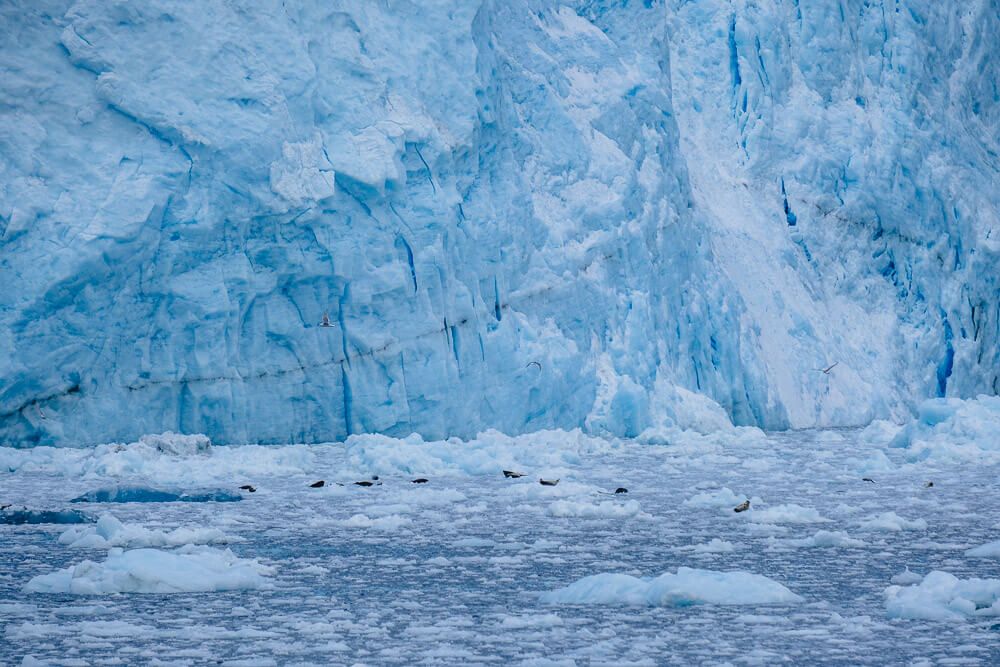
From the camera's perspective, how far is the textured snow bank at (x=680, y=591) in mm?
4113

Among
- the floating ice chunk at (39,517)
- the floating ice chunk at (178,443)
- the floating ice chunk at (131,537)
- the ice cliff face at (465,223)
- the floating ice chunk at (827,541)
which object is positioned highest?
the ice cliff face at (465,223)

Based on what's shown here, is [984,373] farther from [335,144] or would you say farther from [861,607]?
[861,607]

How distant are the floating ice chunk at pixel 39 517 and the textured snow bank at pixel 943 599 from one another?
3.93m

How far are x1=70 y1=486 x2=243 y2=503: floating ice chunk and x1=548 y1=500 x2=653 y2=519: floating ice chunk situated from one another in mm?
1907

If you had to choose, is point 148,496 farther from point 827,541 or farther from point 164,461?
point 827,541

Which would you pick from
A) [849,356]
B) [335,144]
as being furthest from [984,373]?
[335,144]

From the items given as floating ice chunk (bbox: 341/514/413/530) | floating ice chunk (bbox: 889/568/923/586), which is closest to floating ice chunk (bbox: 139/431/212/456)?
floating ice chunk (bbox: 341/514/413/530)

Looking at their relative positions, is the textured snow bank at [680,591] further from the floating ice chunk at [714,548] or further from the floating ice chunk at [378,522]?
the floating ice chunk at [378,522]

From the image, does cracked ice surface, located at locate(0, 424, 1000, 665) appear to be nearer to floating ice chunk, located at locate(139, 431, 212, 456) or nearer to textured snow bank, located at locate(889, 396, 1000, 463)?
floating ice chunk, located at locate(139, 431, 212, 456)

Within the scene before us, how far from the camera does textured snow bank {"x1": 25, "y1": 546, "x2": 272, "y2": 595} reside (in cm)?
433

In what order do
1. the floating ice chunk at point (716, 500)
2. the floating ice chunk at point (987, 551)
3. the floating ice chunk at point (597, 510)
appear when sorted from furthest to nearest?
the floating ice chunk at point (716, 500)
the floating ice chunk at point (597, 510)
the floating ice chunk at point (987, 551)

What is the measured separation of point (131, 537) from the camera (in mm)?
5523

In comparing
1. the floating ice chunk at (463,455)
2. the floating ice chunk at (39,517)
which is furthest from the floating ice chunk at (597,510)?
the floating ice chunk at (39,517)

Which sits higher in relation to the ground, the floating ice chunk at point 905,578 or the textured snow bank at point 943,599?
the floating ice chunk at point 905,578
